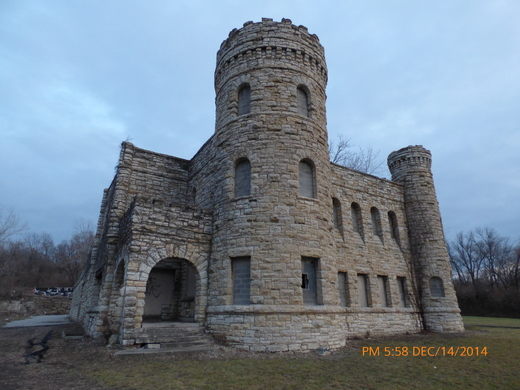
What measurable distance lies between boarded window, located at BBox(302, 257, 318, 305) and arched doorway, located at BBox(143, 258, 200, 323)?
5.03 m

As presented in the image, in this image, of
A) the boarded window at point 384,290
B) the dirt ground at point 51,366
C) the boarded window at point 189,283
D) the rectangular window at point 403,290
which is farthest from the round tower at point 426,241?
the dirt ground at point 51,366

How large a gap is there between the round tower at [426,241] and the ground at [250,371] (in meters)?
7.04

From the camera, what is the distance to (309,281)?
35.7 ft

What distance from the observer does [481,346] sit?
11.9m

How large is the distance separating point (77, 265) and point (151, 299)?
45.4 m

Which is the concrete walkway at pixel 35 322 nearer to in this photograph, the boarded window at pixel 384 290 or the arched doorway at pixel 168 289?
the arched doorway at pixel 168 289

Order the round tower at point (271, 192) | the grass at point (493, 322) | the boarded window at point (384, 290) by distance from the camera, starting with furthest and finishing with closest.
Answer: the grass at point (493, 322) → the boarded window at point (384, 290) → the round tower at point (271, 192)

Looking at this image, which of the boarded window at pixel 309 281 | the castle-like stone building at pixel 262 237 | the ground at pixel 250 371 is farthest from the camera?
the boarded window at pixel 309 281

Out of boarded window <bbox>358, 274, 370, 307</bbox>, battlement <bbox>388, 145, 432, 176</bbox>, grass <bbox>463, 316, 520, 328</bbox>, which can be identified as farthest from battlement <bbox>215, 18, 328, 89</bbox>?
grass <bbox>463, 316, 520, 328</bbox>

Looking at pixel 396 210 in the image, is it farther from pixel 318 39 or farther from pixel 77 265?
pixel 77 265

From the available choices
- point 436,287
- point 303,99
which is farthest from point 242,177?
point 436,287

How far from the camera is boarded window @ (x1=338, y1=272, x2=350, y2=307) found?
14328 millimetres

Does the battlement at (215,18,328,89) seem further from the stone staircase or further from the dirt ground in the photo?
the dirt ground

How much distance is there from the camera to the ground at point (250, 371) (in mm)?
6219
